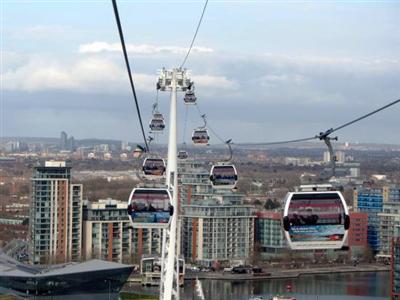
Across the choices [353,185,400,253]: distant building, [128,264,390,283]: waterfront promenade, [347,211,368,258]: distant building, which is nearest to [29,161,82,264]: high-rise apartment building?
[128,264,390,283]: waterfront promenade

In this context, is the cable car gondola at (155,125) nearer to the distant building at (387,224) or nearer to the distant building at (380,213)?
the distant building at (380,213)

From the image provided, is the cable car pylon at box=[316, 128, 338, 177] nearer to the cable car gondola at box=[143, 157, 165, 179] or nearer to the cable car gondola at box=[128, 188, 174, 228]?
the cable car gondola at box=[128, 188, 174, 228]

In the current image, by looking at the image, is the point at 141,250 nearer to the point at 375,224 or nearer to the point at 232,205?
the point at 232,205

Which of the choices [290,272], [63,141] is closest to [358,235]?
[290,272]

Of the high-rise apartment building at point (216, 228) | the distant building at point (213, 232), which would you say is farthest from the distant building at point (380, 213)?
the distant building at point (213, 232)

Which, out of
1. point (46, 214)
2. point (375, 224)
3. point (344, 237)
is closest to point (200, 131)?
point (344, 237)

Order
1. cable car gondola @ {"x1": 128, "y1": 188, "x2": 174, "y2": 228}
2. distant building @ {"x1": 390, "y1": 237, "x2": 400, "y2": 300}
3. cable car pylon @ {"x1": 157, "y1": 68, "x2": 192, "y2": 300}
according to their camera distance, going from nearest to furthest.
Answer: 1. cable car gondola @ {"x1": 128, "y1": 188, "x2": 174, "y2": 228}
2. cable car pylon @ {"x1": 157, "y1": 68, "x2": 192, "y2": 300}
3. distant building @ {"x1": 390, "y1": 237, "x2": 400, "y2": 300}

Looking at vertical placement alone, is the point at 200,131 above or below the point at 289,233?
above

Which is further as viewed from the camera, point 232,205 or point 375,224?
point 375,224
